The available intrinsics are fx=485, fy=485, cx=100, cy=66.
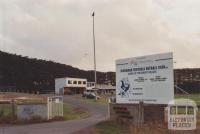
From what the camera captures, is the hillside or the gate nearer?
the gate

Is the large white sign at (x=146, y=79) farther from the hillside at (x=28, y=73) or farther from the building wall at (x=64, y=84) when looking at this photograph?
the hillside at (x=28, y=73)

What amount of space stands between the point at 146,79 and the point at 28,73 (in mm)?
141837

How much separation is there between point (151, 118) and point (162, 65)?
2.82m

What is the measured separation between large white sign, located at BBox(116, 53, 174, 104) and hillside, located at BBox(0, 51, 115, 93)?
114 metres

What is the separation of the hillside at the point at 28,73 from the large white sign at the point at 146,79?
114m

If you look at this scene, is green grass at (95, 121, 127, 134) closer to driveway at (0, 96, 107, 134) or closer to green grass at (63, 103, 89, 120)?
driveway at (0, 96, 107, 134)

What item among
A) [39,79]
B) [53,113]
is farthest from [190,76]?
[53,113]

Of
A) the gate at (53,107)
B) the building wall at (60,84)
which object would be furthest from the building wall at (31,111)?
the building wall at (60,84)

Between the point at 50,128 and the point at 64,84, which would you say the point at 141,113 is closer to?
the point at 50,128

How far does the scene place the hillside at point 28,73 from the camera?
485 ft

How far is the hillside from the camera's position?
147812 mm

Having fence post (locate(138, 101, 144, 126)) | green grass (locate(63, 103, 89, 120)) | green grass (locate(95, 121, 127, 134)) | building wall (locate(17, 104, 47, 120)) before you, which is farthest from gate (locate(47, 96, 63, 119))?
fence post (locate(138, 101, 144, 126))

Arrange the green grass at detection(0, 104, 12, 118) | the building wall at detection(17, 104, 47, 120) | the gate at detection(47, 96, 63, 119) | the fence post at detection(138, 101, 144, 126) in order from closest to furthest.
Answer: the fence post at detection(138, 101, 144, 126) < the building wall at detection(17, 104, 47, 120) < the gate at detection(47, 96, 63, 119) < the green grass at detection(0, 104, 12, 118)

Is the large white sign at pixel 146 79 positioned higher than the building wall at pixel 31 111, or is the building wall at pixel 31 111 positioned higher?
the large white sign at pixel 146 79
